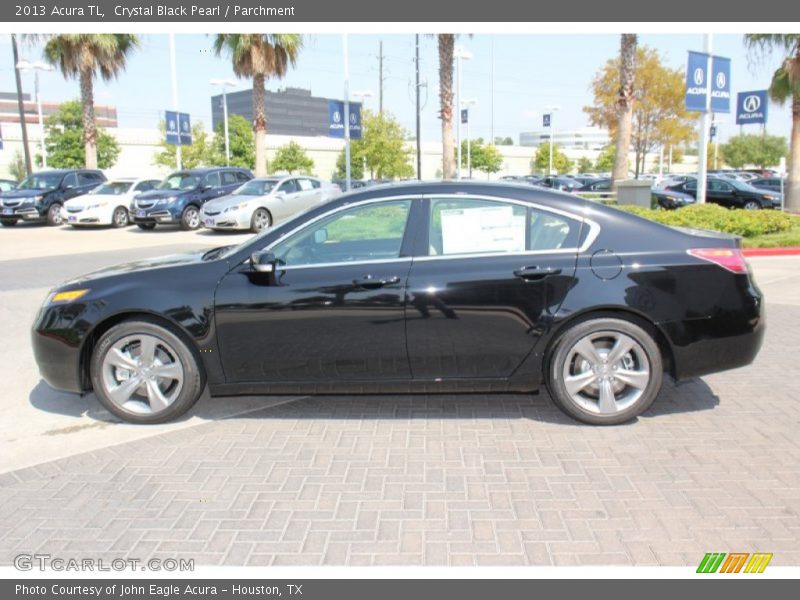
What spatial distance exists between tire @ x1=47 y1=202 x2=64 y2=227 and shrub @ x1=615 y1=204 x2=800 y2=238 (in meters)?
19.4

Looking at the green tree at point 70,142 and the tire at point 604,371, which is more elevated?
the green tree at point 70,142

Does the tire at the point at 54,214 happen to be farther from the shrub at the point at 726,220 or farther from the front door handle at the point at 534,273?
the front door handle at the point at 534,273

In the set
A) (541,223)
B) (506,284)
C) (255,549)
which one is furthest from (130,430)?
(541,223)

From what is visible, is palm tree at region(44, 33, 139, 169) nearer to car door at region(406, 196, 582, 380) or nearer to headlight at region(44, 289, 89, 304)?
→ headlight at region(44, 289, 89, 304)

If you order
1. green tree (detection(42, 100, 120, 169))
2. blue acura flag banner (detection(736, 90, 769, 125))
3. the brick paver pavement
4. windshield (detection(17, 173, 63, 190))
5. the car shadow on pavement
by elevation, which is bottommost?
the brick paver pavement

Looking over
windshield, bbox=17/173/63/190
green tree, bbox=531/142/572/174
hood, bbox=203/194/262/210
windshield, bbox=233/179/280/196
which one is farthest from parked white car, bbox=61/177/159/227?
green tree, bbox=531/142/572/174

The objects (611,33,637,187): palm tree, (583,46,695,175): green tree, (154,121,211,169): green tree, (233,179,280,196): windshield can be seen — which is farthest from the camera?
(154,121,211,169): green tree

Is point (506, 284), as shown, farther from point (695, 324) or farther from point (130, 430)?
point (130, 430)

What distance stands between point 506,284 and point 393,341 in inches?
33.2

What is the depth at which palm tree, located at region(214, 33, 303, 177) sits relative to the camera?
85.4 feet

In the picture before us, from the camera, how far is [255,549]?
315 cm

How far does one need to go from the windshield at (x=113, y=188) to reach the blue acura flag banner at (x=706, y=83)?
58.6 ft

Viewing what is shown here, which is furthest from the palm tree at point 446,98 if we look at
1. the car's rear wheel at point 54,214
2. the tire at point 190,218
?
the car's rear wheel at point 54,214

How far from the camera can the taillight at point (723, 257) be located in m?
4.46
